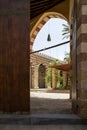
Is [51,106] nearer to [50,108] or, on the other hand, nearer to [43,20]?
[50,108]

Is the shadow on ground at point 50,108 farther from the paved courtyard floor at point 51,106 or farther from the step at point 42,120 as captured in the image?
the step at point 42,120

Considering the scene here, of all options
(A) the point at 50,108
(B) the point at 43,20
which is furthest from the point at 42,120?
(B) the point at 43,20

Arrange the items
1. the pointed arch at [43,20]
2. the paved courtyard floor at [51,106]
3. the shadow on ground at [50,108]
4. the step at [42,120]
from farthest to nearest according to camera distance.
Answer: the pointed arch at [43,20] → the paved courtyard floor at [51,106] → the shadow on ground at [50,108] → the step at [42,120]

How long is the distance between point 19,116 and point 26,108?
0.34 m

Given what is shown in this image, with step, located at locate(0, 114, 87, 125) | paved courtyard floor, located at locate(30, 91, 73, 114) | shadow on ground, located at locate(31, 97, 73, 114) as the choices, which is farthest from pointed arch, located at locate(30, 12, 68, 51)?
step, located at locate(0, 114, 87, 125)

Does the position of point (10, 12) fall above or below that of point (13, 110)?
above

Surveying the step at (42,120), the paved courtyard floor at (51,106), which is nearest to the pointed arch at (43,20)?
the paved courtyard floor at (51,106)

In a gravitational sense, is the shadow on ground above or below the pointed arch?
below

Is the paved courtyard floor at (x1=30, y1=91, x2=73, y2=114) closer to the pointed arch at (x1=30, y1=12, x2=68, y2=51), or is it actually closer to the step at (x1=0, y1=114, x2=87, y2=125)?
the step at (x1=0, y1=114, x2=87, y2=125)

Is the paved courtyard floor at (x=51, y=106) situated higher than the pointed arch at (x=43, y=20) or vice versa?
the pointed arch at (x=43, y=20)

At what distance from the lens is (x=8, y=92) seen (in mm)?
5156

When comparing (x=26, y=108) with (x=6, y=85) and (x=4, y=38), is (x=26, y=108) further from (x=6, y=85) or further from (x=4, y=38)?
(x=4, y=38)

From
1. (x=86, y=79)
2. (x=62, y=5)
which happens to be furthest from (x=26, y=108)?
(x=62, y=5)

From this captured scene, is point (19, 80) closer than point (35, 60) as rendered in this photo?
Yes
